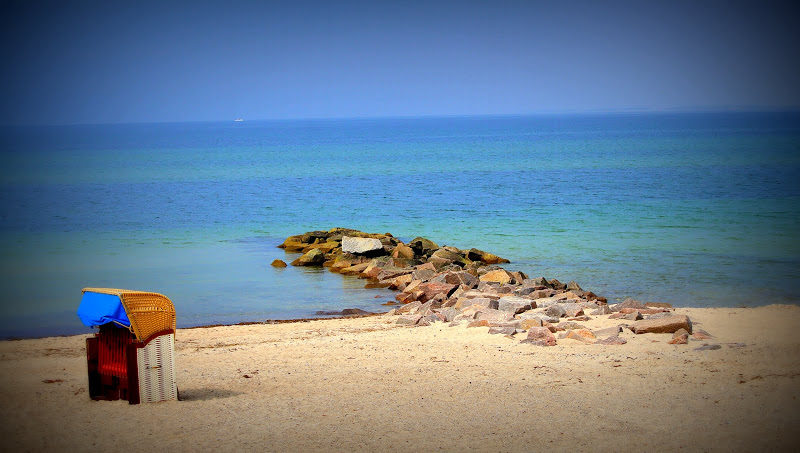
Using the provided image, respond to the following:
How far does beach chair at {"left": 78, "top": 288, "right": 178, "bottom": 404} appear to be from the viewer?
29.7 ft

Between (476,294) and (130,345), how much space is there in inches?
349

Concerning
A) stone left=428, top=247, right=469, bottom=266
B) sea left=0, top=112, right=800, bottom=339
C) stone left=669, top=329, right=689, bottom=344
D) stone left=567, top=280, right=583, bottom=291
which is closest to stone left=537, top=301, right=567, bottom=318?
stone left=669, top=329, right=689, bottom=344

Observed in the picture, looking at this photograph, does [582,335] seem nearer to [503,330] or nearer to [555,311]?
[503,330]

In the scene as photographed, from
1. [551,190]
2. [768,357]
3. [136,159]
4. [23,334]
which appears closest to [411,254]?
[23,334]

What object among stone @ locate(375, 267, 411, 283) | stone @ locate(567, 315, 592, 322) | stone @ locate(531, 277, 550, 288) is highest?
stone @ locate(567, 315, 592, 322)

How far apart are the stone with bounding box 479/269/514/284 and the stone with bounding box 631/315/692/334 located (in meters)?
6.48

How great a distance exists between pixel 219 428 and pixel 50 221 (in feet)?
107

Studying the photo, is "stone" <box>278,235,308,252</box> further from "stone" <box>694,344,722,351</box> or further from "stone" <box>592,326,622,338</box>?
"stone" <box>694,344,722,351</box>

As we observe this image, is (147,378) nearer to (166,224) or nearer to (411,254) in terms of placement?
(411,254)

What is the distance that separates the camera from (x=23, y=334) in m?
16.8

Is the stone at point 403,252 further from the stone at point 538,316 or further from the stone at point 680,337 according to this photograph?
the stone at point 680,337

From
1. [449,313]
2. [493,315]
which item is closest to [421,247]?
[449,313]

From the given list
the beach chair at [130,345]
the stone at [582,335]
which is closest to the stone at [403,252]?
the stone at [582,335]

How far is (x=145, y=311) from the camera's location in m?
9.06
